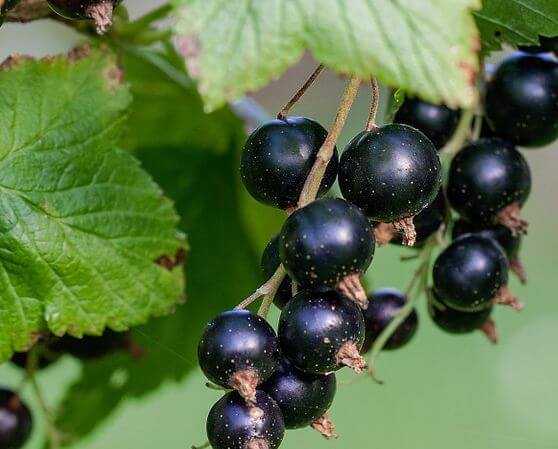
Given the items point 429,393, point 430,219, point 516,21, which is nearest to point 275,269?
point 430,219

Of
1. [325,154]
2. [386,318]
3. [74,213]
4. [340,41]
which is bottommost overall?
[386,318]

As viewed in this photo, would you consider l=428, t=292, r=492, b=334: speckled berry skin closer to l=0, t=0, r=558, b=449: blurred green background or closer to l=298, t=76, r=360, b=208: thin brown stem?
l=298, t=76, r=360, b=208: thin brown stem

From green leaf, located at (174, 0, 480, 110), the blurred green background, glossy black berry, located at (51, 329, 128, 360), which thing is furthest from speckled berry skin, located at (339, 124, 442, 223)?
the blurred green background

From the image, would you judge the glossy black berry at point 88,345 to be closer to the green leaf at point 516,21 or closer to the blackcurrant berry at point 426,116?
the blackcurrant berry at point 426,116

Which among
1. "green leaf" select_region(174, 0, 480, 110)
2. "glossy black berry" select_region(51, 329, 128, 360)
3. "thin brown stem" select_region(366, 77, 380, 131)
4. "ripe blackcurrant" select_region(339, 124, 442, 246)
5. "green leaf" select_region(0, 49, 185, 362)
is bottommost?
"glossy black berry" select_region(51, 329, 128, 360)

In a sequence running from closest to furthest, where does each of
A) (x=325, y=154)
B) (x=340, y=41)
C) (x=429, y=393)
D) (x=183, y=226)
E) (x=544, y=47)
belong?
1. (x=340, y=41)
2. (x=325, y=154)
3. (x=544, y=47)
4. (x=183, y=226)
5. (x=429, y=393)

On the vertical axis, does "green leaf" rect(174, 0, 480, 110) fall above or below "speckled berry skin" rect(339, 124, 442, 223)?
above

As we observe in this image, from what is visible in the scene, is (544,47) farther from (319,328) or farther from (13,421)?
(13,421)
